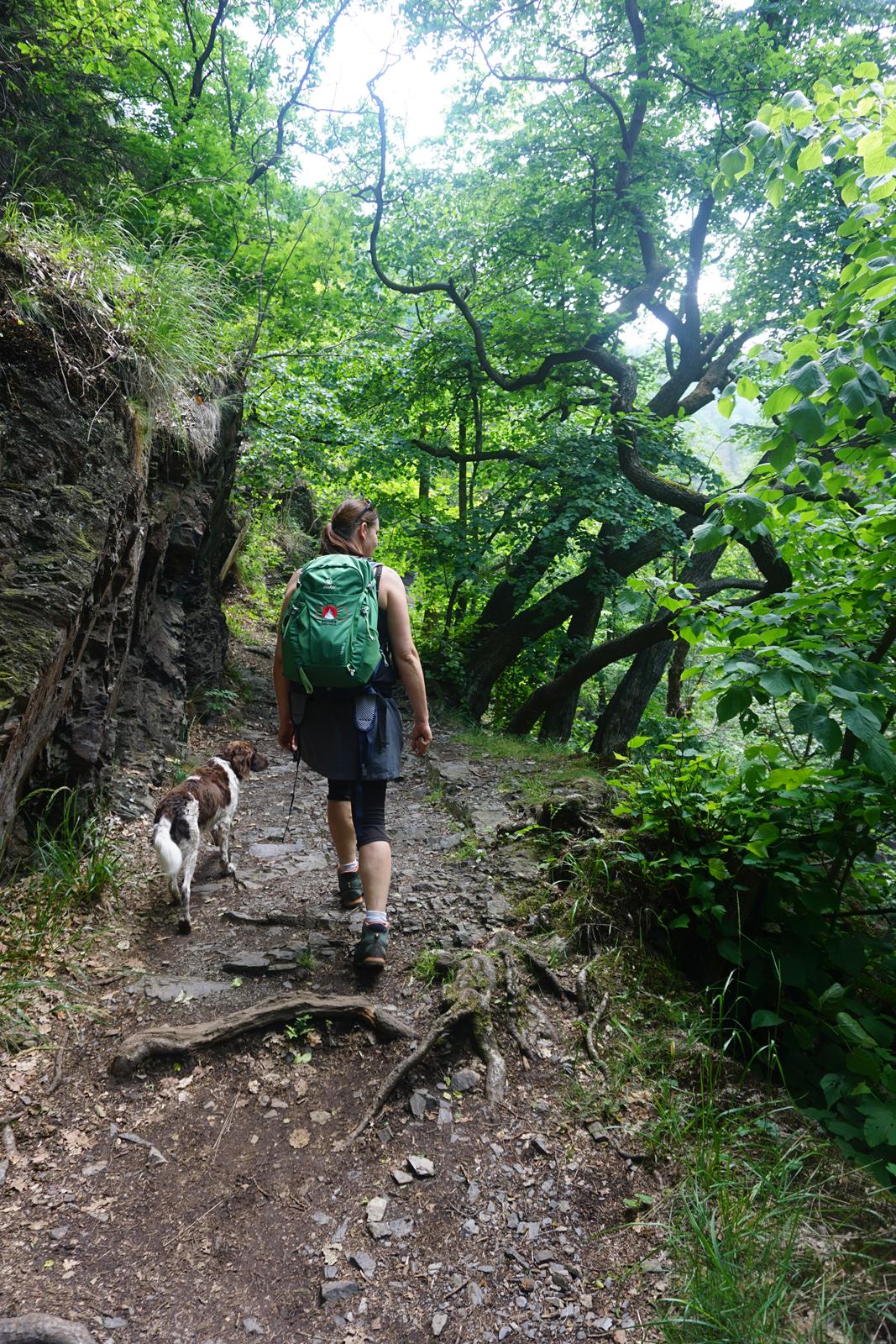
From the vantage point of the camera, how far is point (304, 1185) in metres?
2.26

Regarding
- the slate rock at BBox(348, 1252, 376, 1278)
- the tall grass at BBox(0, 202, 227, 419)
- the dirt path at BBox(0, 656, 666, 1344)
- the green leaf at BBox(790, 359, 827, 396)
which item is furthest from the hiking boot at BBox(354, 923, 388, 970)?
the tall grass at BBox(0, 202, 227, 419)

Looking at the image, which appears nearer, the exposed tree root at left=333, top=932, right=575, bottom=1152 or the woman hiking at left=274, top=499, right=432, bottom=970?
the exposed tree root at left=333, top=932, right=575, bottom=1152

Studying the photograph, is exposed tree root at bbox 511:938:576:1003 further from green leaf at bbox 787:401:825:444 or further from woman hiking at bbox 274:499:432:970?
green leaf at bbox 787:401:825:444

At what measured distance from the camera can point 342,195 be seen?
10695mm

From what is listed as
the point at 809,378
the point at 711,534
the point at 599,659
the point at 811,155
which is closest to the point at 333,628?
the point at 711,534

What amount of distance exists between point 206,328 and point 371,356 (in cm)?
605

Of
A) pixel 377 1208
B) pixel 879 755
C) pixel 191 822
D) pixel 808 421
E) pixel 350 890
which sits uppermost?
pixel 808 421

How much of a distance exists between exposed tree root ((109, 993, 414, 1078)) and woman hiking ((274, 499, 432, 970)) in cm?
28

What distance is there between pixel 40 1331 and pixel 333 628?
2419mm

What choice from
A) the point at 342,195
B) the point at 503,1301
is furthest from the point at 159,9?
the point at 503,1301

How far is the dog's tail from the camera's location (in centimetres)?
367

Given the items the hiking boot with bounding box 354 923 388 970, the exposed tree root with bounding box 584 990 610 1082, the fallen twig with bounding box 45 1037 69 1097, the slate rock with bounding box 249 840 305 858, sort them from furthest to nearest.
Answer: the slate rock with bounding box 249 840 305 858, the hiking boot with bounding box 354 923 388 970, the exposed tree root with bounding box 584 990 610 1082, the fallen twig with bounding box 45 1037 69 1097

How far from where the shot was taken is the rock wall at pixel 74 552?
3293mm

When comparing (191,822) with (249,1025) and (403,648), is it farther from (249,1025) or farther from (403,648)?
(403,648)
